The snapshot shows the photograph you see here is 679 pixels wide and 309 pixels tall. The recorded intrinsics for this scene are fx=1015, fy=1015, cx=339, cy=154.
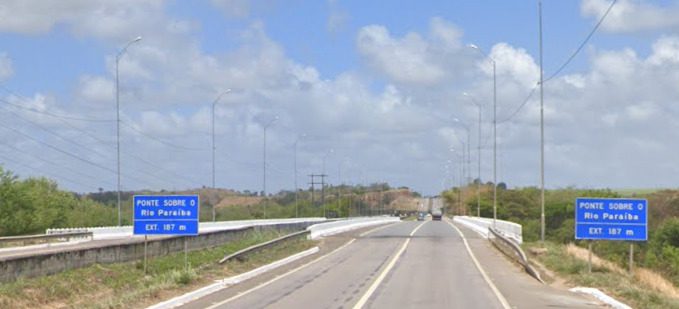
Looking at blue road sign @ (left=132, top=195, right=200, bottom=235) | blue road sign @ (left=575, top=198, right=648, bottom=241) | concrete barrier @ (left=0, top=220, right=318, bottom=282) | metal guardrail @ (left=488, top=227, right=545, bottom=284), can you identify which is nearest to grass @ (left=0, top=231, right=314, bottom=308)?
concrete barrier @ (left=0, top=220, right=318, bottom=282)

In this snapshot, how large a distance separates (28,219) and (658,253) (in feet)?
164

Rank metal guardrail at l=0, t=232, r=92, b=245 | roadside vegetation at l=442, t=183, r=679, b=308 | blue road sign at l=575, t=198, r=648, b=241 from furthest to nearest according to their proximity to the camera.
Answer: roadside vegetation at l=442, t=183, r=679, b=308 < metal guardrail at l=0, t=232, r=92, b=245 < blue road sign at l=575, t=198, r=648, b=241

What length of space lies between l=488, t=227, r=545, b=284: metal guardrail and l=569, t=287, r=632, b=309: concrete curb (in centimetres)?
350

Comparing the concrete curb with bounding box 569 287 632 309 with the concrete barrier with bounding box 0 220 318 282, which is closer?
the concrete curb with bounding box 569 287 632 309

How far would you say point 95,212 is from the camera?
114562mm

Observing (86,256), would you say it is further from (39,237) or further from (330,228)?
(330,228)

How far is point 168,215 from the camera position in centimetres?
3155

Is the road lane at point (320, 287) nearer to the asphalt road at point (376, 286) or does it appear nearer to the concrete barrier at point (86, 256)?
the asphalt road at point (376, 286)

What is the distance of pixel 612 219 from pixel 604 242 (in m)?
47.3

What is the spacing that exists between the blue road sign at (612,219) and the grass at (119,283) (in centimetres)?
1134

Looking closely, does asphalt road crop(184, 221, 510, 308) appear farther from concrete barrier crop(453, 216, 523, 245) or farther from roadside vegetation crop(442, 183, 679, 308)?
concrete barrier crop(453, 216, 523, 245)

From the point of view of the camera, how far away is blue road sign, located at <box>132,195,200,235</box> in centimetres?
3141

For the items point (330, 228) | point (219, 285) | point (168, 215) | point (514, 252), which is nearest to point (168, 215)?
point (168, 215)

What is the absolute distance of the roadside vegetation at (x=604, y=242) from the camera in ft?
194
